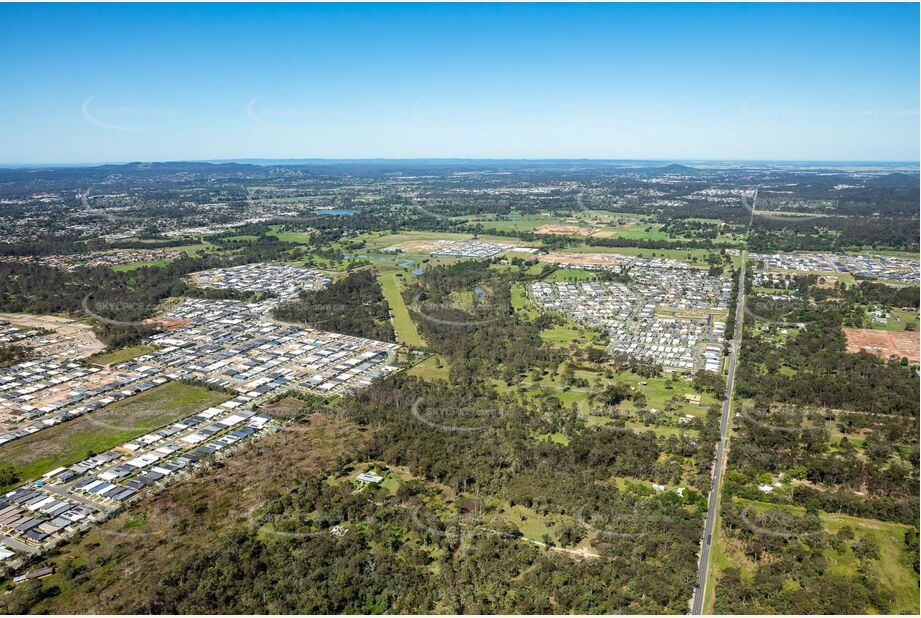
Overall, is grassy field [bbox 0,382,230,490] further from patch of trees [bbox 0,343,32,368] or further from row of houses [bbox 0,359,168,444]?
patch of trees [bbox 0,343,32,368]

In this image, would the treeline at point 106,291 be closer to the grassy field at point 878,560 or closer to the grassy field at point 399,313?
the grassy field at point 399,313

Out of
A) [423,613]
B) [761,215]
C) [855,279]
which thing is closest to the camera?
[423,613]

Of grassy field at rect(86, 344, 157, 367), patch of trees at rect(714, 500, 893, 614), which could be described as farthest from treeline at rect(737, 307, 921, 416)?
grassy field at rect(86, 344, 157, 367)

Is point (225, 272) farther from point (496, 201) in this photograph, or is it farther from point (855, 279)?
point (496, 201)

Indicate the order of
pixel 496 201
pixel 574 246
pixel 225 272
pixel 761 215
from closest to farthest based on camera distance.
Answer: pixel 225 272
pixel 574 246
pixel 761 215
pixel 496 201

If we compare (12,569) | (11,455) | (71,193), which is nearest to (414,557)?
(12,569)
